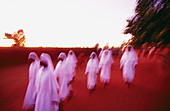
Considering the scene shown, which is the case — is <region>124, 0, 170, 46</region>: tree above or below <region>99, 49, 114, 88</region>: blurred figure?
above

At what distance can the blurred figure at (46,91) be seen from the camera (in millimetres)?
3135

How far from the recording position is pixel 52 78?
340 cm

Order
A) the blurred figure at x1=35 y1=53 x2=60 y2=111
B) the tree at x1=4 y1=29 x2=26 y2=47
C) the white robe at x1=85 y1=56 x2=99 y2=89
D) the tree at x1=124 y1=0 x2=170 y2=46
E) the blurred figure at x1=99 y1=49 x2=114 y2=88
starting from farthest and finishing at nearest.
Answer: the tree at x1=4 y1=29 x2=26 y2=47 < the blurred figure at x1=99 y1=49 x2=114 y2=88 < the white robe at x1=85 y1=56 x2=99 y2=89 < the blurred figure at x1=35 y1=53 x2=60 y2=111 < the tree at x1=124 y1=0 x2=170 y2=46

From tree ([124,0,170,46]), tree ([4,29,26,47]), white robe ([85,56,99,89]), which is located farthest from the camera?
tree ([4,29,26,47])

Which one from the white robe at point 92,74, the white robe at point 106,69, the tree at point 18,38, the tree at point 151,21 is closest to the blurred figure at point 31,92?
the white robe at point 92,74

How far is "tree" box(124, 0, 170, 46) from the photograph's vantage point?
147 cm

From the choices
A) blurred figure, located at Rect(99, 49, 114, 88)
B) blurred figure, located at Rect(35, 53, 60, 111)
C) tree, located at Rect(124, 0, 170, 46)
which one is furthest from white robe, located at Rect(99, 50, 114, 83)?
tree, located at Rect(124, 0, 170, 46)

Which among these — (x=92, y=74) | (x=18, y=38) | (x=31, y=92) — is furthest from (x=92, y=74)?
(x=18, y=38)

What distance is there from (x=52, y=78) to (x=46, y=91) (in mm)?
342

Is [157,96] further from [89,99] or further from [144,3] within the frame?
[144,3]

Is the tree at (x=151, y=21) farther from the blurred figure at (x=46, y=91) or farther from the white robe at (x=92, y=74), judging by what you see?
the white robe at (x=92, y=74)

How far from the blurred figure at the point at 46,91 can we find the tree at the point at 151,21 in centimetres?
220

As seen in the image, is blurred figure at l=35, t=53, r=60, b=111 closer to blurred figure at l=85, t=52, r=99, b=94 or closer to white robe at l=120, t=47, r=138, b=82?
blurred figure at l=85, t=52, r=99, b=94

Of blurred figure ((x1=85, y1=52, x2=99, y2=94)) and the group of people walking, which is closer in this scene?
the group of people walking
